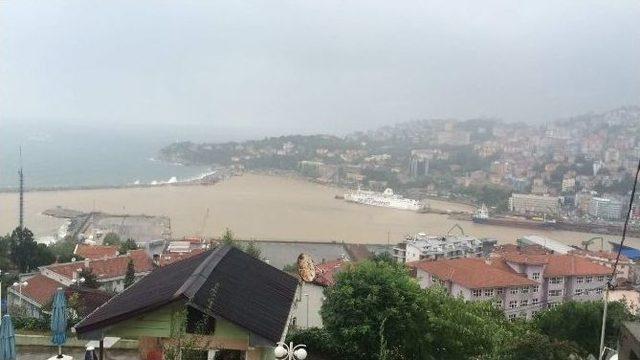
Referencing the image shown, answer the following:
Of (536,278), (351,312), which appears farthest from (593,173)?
(351,312)

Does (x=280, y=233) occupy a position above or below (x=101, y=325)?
below

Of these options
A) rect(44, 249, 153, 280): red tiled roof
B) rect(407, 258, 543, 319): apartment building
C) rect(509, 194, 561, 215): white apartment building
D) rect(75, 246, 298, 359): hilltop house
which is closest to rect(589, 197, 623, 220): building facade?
rect(509, 194, 561, 215): white apartment building

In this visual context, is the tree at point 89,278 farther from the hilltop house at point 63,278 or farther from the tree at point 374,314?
the tree at point 374,314

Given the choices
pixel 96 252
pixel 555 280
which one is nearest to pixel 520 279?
pixel 555 280

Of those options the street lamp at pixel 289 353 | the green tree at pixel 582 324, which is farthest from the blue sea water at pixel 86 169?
the street lamp at pixel 289 353

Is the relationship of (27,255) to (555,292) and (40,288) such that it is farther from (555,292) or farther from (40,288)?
(555,292)

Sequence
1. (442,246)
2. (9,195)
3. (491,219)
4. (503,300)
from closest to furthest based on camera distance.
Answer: (503,300) → (442,246) → (9,195) → (491,219)

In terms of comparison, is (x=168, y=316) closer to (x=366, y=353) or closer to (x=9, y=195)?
(x=366, y=353)
